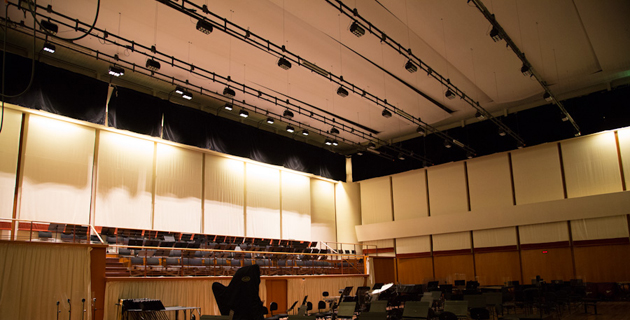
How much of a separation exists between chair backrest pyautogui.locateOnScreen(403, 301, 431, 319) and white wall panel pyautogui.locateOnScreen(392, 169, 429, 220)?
1333cm

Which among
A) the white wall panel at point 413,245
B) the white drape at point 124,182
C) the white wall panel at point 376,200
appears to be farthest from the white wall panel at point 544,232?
the white drape at point 124,182

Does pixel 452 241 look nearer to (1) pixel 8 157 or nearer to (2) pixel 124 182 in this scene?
(2) pixel 124 182

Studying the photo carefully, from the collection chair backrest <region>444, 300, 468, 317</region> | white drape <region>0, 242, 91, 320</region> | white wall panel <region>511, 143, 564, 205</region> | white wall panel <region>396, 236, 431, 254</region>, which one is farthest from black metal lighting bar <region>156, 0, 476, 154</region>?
chair backrest <region>444, 300, 468, 317</region>

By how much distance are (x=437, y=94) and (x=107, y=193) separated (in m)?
12.8

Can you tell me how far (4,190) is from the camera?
12984 mm

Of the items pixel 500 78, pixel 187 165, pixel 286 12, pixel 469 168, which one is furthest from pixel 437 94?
pixel 187 165

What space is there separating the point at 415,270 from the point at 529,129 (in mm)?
8178

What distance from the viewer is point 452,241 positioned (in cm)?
2053

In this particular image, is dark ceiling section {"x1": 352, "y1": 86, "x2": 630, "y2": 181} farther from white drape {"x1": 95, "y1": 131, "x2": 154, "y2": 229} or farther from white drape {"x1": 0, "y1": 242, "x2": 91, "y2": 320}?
white drape {"x1": 0, "y1": 242, "x2": 91, "y2": 320}

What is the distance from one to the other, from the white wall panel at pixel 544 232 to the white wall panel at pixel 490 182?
1272mm

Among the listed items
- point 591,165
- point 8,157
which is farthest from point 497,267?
point 8,157

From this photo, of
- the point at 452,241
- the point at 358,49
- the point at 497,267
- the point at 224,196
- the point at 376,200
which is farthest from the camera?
the point at 376,200

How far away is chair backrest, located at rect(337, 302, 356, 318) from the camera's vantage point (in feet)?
30.7

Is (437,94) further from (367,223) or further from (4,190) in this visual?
(4,190)
